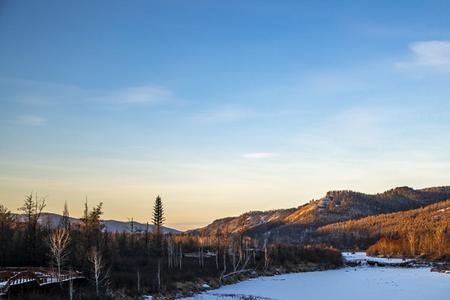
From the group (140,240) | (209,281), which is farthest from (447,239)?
(209,281)

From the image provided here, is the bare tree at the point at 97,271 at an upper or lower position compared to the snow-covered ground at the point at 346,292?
upper

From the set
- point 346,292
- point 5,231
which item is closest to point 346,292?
point 346,292

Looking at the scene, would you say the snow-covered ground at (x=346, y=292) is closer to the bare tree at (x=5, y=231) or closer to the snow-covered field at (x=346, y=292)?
the snow-covered field at (x=346, y=292)

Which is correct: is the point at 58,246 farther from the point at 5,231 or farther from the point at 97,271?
the point at 5,231

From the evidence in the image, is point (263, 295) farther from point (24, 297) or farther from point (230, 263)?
point (230, 263)

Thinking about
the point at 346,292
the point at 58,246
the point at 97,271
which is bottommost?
the point at 346,292

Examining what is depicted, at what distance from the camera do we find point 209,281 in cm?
6600

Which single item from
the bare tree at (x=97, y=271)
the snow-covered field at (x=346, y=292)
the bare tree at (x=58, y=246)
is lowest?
the snow-covered field at (x=346, y=292)

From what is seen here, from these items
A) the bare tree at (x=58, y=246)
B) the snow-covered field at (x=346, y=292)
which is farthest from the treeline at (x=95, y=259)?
the snow-covered field at (x=346, y=292)

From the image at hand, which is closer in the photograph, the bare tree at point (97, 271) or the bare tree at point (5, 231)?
the bare tree at point (97, 271)

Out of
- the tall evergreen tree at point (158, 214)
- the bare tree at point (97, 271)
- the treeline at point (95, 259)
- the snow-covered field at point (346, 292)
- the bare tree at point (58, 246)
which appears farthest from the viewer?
the tall evergreen tree at point (158, 214)

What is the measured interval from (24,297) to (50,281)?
6826mm

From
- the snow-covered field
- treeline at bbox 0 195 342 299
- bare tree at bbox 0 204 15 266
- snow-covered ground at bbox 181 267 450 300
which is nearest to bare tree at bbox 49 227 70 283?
treeline at bbox 0 195 342 299

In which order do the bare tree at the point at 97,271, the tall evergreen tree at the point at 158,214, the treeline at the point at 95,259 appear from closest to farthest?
the bare tree at the point at 97,271, the treeline at the point at 95,259, the tall evergreen tree at the point at 158,214
